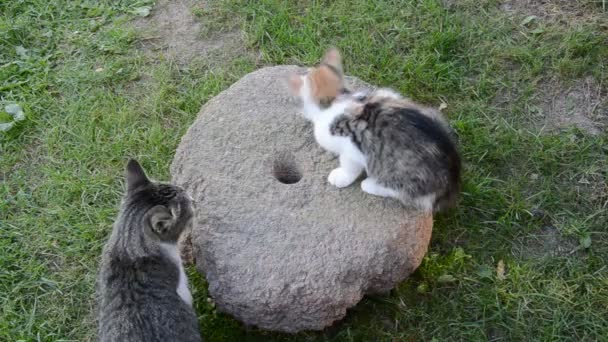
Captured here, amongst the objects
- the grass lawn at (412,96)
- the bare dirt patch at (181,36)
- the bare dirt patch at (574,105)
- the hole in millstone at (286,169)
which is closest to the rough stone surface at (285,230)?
the hole in millstone at (286,169)

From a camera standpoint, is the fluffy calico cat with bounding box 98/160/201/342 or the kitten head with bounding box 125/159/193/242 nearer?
the fluffy calico cat with bounding box 98/160/201/342

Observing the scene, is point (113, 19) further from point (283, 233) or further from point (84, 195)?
point (283, 233)

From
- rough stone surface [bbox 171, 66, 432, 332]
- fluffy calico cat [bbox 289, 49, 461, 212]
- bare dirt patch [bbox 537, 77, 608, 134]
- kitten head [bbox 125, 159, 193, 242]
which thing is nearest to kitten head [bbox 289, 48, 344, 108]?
fluffy calico cat [bbox 289, 49, 461, 212]

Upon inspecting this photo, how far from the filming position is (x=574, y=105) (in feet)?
15.8

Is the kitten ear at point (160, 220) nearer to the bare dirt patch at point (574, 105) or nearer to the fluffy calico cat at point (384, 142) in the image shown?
the fluffy calico cat at point (384, 142)

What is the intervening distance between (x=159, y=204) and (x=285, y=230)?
2.51 feet

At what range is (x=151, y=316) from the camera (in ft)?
9.97

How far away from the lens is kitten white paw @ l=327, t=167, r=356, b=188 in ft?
11.9

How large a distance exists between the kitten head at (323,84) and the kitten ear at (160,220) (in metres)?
1.20

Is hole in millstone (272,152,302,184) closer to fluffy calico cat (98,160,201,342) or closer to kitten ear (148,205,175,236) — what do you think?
fluffy calico cat (98,160,201,342)

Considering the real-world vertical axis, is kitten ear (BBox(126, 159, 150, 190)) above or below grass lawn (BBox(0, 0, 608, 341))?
above

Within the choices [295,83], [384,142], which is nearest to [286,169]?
[295,83]

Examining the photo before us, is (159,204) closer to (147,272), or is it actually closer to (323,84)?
(147,272)

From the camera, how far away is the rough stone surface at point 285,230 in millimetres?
3348
